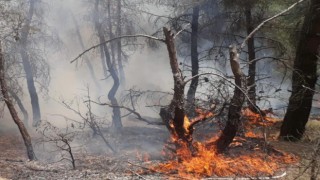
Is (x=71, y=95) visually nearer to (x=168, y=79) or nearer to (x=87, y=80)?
(x=87, y=80)

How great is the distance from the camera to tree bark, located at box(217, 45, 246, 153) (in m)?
8.65

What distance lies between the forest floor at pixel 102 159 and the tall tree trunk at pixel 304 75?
0.64 meters

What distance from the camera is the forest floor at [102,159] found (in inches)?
335

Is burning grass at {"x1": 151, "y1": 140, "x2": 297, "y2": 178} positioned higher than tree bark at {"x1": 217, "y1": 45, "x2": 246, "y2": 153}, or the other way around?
tree bark at {"x1": 217, "y1": 45, "x2": 246, "y2": 153}

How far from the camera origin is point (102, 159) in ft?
38.7

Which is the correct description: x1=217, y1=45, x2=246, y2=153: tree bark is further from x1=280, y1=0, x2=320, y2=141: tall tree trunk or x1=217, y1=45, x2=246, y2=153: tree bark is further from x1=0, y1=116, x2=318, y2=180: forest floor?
x1=280, y1=0, x2=320, y2=141: tall tree trunk

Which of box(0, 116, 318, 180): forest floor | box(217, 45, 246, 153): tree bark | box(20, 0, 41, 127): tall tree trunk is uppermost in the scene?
box(20, 0, 41, 127): tall tree trunk

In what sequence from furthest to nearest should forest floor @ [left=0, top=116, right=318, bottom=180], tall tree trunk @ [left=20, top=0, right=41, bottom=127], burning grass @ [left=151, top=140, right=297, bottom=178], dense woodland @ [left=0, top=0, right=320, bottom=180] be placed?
tall tree trunk @ [left=20, top=0, right=41, bottom=127]
forest floor @ [left=0, top=116, right=318, bottom=180]
dense woodland @ [left=0, top=0, right=320, bottom=180]
burning grass @ [left=151, top=140, right=297, bottom=178]

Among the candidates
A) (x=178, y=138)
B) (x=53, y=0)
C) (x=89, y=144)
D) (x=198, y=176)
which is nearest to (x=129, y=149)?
(x=89, y=144)

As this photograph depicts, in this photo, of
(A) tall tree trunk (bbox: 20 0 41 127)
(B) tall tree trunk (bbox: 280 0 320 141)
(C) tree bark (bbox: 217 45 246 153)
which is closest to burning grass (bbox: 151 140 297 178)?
(C) tree bark (bbox: 217 45 246 153)

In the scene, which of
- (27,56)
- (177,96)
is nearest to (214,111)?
(177,96)

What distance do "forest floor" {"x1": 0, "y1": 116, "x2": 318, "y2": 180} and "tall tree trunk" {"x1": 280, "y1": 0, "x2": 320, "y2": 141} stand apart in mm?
643

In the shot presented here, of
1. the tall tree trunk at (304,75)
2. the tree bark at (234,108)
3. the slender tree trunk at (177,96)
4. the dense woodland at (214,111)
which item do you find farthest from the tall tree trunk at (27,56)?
the tall tree trunk at (304,75)

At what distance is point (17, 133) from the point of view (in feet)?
64.5
